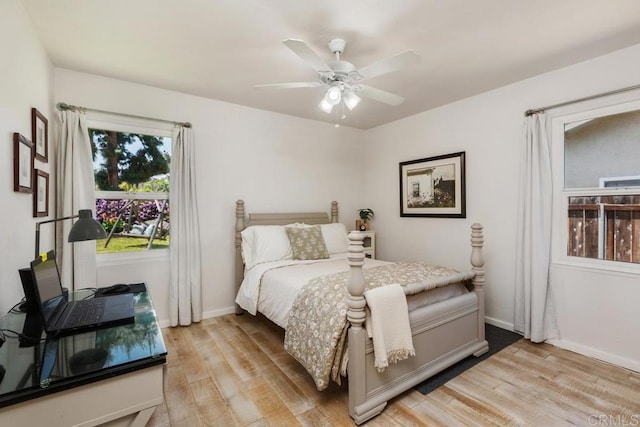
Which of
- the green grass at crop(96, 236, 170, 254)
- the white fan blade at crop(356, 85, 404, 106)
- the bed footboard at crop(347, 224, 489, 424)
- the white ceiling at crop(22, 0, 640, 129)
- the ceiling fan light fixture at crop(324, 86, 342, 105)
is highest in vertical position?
the white ceiling at crop(22, 0, 640, 129)

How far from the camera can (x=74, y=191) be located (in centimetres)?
269

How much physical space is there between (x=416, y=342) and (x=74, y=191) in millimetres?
3127

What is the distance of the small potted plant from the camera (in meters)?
4.49

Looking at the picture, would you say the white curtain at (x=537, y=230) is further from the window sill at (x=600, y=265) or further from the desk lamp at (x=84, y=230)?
the desk lamp at (x=84, y=230)

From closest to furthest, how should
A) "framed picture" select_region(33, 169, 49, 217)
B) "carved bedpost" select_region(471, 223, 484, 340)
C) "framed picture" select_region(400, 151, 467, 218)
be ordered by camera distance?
"framed picture" select_region(33, 169, 49, 217) < "carved bedpost" select_region(471, 223, 484, 340) < "framed picture" select_region(400, 151, 467, 218)

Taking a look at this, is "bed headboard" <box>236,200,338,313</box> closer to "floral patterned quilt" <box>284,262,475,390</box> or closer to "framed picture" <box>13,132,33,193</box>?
"floral patterned quilt" <box>284,262,475,390</box>

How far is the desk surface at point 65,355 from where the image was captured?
947 millimetres

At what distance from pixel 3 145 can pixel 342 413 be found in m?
2.46

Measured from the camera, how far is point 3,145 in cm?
160

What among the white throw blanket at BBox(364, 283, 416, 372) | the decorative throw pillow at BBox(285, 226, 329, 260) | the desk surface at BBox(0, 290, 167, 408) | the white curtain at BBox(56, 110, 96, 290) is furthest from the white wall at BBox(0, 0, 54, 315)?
the decorative throw pillow at BBox(285, 226, 329, 260)

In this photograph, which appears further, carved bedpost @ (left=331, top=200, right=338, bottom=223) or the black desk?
carved bedpost @ (left=331, top=200, right=338, bottom=223)

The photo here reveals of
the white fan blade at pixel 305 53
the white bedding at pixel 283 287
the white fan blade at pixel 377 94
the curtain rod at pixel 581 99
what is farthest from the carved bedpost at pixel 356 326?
the curtain rod at pixel 581 99

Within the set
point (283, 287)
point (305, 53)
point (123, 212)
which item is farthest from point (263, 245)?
point (305, 53)

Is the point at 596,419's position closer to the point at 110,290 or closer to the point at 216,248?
the point at 110,290
